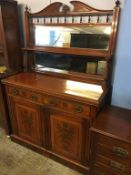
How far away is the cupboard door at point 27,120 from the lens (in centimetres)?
174

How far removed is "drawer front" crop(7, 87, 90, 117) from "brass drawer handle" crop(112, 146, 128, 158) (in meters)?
0.35

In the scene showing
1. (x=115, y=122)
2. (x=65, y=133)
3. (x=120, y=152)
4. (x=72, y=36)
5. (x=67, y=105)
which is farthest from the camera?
(x=72, y=36)

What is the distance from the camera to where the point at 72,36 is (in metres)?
1.75

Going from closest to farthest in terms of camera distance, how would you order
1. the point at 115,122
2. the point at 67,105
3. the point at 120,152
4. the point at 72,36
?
the point at 120,152
the point at 115,122
the point at 67,105
the point at 72,36

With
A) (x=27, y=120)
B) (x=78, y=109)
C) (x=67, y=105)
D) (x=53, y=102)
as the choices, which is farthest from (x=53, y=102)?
(x=27, y=120)

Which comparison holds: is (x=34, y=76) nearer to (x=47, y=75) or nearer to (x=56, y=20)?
(x=47, y=75)

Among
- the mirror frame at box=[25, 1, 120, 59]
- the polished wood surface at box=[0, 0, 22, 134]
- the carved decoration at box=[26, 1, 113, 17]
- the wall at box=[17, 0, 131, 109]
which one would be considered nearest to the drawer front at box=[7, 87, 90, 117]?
the polished wood surface at box=[0, 0, 22, 134]

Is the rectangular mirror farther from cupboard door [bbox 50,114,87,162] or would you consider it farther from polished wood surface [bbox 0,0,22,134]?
cupboard door [bbox 50,114,87,162]

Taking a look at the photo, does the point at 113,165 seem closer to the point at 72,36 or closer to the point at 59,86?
the point at 59,86

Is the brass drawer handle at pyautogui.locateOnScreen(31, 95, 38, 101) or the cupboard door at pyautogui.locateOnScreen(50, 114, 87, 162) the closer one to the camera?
the cupboard door at pyautogui.locateOnScreen(50, 114, 87, 162)

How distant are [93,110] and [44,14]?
49.3 inches

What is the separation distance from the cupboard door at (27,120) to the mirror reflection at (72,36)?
77 cm

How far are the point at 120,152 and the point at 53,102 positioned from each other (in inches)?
28.3

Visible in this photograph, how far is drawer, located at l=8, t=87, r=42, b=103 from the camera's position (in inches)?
64.1
